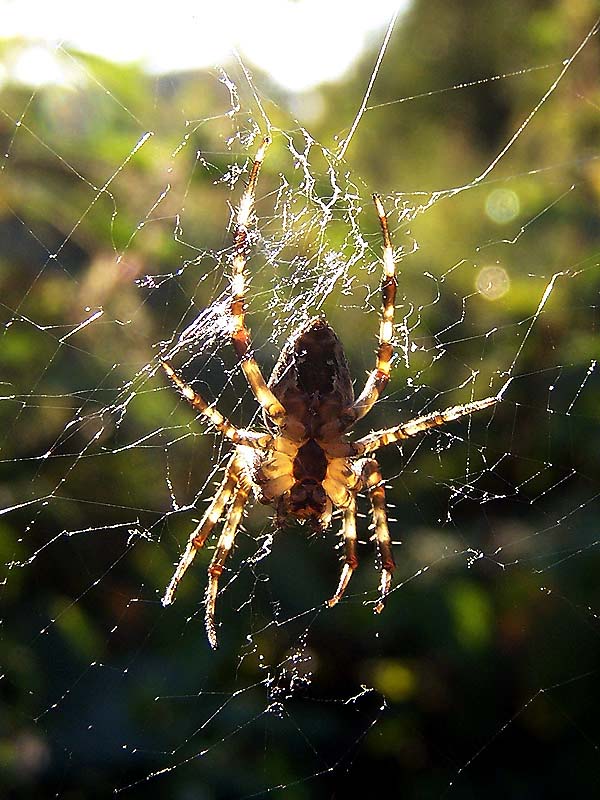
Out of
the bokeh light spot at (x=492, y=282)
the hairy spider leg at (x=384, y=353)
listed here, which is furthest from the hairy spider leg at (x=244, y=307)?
the bokeh light spot at (x=492, y=282)

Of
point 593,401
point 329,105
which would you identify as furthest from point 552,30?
point 329,105

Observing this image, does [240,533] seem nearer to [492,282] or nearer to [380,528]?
[380,528]

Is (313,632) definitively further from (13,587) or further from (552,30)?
(552,30)

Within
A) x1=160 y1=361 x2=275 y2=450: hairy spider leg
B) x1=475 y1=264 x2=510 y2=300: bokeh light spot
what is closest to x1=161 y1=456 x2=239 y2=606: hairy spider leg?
x1=160 y1=361 x2=275 y2=450: hairy spider leg

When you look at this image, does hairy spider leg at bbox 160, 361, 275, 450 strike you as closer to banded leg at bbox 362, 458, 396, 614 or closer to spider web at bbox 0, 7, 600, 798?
spider web at bbox 0, 7, 600, 798

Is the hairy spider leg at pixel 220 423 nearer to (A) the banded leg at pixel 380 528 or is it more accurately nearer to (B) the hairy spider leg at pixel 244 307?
(B) the hairy spider leg at pixel 244 307

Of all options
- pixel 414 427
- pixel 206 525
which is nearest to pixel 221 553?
pixel 206 525
